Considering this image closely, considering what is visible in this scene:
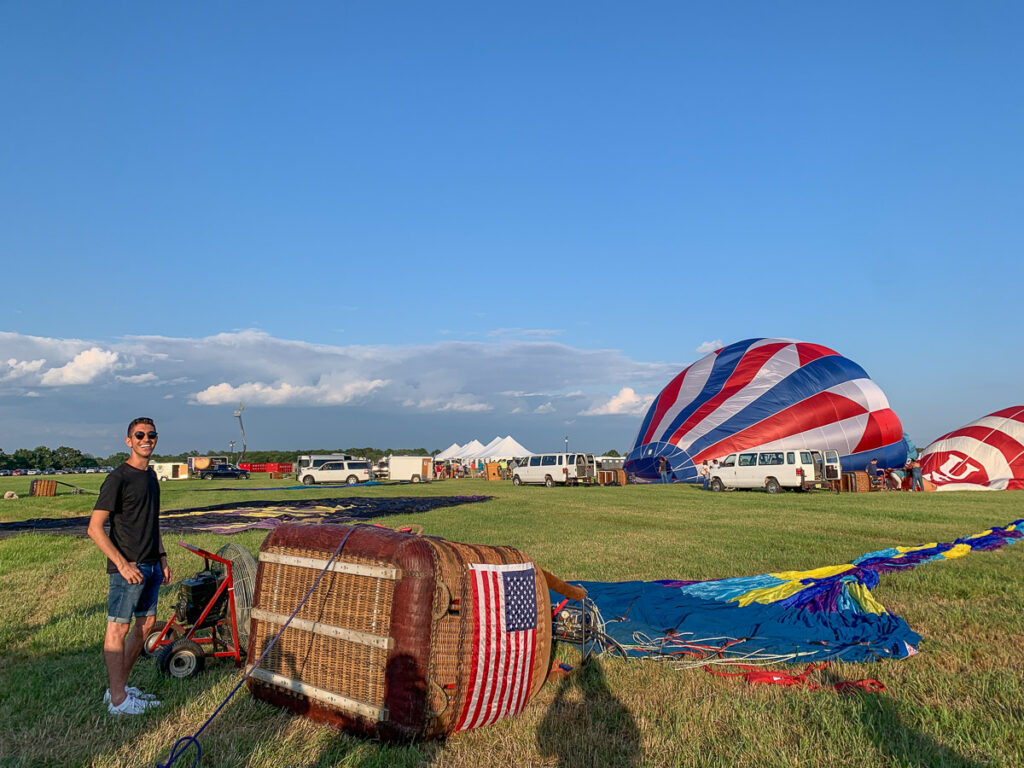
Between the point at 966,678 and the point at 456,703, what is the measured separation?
3.33m

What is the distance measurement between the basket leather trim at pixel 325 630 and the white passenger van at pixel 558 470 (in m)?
31.9

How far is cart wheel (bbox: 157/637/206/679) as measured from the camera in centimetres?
476

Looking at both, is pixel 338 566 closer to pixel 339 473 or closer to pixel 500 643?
pixel 500 643

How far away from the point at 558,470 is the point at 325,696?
33.2 m

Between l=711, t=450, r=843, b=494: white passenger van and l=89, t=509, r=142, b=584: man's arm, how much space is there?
87.5 feet

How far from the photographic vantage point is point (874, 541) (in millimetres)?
11961

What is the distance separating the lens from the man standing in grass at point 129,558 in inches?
163

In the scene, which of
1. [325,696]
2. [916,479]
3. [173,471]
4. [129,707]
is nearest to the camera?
[325,696]

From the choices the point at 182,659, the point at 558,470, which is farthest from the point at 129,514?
the point at 558,470

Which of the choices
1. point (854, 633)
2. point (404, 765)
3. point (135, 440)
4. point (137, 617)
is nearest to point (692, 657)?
point (854, 633)

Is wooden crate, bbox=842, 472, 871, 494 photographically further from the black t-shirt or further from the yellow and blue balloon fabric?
the black t-shirt

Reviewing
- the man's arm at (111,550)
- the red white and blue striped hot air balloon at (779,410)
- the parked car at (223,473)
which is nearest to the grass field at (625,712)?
the man's arm at (111,550)

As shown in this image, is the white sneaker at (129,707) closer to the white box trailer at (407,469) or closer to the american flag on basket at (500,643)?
the american flag on basket at (500,643)

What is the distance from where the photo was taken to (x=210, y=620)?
16.4ft
